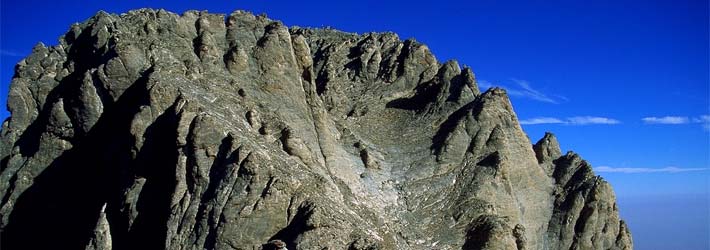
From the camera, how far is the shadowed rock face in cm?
3053

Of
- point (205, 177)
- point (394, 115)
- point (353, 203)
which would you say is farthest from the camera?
point (394, 115)

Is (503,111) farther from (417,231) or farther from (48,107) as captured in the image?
(48,107)

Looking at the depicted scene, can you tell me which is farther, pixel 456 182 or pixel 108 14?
pixel 108 14

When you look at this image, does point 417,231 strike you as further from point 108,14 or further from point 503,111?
point 108,14

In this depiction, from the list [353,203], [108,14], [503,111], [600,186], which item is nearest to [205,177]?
[353,203]

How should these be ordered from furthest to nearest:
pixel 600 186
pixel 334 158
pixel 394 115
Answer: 1. pixel 394 115
2. pixel 600 186
3. pixel 334 158

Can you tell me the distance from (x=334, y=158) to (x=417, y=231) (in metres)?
6.54

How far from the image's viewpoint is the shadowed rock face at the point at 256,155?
30.5 metres

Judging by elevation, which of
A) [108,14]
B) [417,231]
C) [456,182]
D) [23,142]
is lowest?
[417,231]

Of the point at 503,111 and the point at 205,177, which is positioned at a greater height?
the point at 503,111

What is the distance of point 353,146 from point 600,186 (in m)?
17.4

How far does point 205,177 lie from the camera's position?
3103cm

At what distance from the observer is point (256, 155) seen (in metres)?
30.8

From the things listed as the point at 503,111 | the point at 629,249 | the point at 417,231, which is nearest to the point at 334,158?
the point at 417,231
